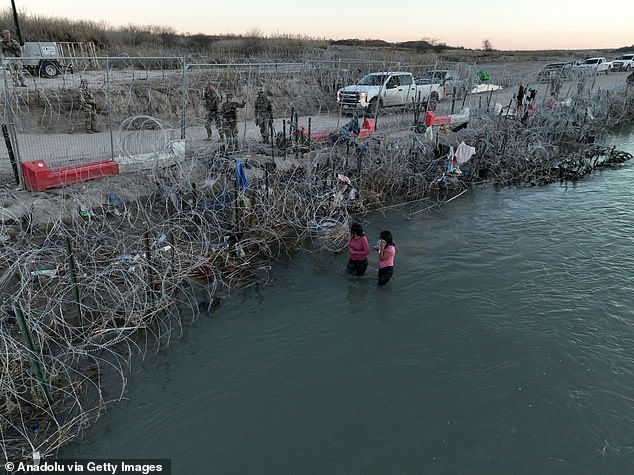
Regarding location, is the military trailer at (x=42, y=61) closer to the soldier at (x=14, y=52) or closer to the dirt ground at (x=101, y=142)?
the dirt ground at (x=101, y=142)

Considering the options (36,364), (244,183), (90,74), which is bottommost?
(36,364)

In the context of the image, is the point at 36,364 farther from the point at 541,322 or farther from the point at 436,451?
the point at 541,322

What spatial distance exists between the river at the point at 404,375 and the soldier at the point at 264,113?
18.1ft

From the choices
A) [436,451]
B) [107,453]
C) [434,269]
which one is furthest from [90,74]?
[436,451]

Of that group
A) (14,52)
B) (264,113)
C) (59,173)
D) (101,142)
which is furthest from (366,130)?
(14,52)

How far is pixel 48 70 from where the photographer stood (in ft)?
60.8

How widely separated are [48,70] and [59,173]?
11.6 m

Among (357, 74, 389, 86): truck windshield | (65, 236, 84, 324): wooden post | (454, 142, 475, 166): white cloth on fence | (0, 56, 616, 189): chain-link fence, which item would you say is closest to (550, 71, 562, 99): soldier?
(0, 56, 616, 189): chain-link fence

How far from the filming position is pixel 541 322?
780cm

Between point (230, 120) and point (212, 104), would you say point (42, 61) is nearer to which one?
point (212, 104)

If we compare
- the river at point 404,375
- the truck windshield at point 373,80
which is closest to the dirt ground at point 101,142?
the truck windshield at point 373,80

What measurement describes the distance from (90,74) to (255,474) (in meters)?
20.9

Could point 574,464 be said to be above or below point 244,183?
below

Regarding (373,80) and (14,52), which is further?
(373,80)
